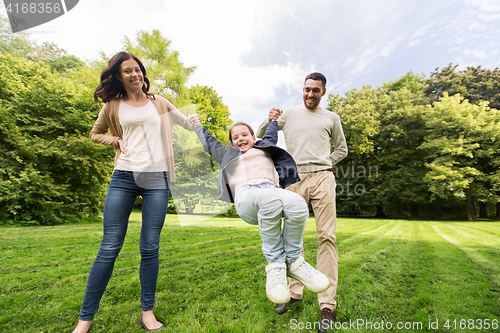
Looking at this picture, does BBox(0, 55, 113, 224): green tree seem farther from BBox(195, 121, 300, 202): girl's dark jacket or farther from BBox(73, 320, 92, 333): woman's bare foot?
BBox(195, 121, 300, 202): girl's dark jacket

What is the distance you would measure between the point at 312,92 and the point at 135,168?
195 cm

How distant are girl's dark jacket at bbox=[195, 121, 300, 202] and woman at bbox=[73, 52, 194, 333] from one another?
1.40 ft

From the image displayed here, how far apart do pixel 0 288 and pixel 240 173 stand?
147 inches

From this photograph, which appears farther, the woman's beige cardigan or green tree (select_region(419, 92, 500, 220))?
green tree (select_region(419, 92, 500, 220))

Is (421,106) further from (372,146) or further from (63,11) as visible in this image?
(63,11)

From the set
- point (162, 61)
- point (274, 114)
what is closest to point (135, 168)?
point (274, 114)

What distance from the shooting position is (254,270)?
394 centimetres

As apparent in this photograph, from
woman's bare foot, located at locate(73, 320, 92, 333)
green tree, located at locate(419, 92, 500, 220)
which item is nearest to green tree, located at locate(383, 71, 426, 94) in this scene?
green tree, located at locate(419, 92, 500, 220)

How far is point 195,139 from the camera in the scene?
7090 millimetres

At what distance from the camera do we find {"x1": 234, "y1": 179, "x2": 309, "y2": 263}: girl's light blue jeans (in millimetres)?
1703

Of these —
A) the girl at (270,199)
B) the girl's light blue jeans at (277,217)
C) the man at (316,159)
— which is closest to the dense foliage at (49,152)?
the man at (316,159)

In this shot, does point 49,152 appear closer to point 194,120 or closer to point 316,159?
point 194,120

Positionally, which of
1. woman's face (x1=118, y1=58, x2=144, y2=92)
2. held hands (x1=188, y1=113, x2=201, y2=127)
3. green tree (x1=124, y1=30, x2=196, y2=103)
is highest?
green tree (x1=124, y1=30, x2=196, y2=103)

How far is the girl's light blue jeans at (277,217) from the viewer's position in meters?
1.70
